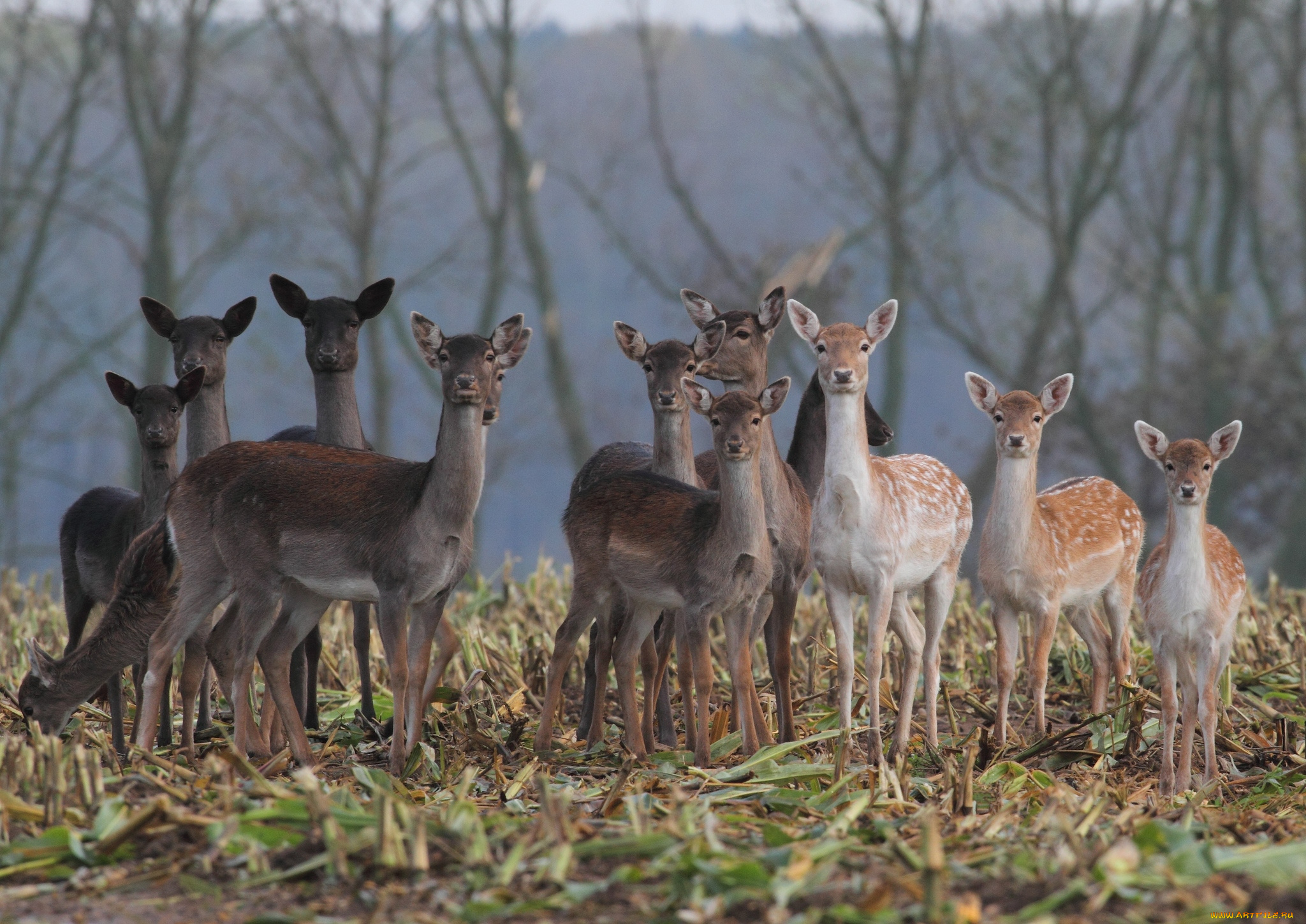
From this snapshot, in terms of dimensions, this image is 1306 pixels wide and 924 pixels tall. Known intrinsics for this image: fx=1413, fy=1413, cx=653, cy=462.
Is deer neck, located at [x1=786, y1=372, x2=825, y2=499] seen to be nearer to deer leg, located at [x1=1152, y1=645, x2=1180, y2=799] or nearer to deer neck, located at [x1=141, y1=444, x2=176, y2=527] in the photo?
deer leg, located at [x1=1152, y1=645, x2=1180, y2=799]

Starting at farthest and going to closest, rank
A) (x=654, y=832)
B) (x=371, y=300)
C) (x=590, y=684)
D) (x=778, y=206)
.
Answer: (x=778, y=206) < (x=371, y=300) < (x=590, y=684) < (x=654, y=832)

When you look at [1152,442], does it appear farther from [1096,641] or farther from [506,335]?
[506,335]

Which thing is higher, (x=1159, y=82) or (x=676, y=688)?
(x=1159, y=82)

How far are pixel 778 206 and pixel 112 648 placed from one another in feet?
92.5

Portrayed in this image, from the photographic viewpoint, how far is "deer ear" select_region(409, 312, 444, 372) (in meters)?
6.72

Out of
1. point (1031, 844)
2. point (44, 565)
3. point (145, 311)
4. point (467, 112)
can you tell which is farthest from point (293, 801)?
point (44, 565)

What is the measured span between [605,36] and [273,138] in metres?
10.6

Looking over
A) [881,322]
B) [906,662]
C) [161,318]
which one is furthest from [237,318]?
[906,662]

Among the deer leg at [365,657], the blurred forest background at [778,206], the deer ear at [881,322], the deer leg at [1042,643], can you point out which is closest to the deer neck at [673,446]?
the deer ear at [881,322]

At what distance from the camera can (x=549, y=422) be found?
30.8m

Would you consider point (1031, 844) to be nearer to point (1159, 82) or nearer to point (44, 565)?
point (1159, 82)

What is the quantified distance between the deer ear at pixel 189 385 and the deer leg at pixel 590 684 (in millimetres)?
2362

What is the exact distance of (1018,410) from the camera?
282 inches

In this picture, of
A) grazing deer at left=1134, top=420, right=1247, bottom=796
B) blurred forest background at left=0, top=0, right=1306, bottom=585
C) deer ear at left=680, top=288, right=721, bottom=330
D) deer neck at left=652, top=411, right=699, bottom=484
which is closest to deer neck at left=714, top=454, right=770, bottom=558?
deer neck at left=652, top=411, right=699, bottom=484
